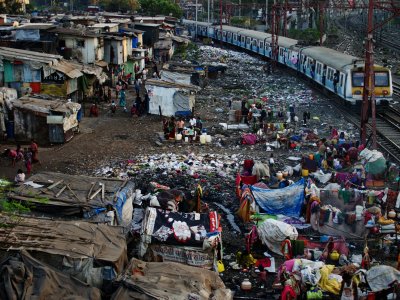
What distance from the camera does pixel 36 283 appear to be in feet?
24.2

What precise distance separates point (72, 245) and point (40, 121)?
10.5 meters

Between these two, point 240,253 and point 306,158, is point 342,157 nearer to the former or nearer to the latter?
point 306,158

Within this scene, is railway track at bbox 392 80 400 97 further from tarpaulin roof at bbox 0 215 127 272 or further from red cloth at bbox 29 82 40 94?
tarpaulin roof at bbox 0 215 127 272

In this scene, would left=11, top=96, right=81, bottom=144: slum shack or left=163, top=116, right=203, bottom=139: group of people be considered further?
left=163, top=116, right=203, bottom=139: group of people

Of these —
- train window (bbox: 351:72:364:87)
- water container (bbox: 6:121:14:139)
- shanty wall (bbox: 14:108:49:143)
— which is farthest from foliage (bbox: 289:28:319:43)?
water container (bbox: 6:121:14:139)

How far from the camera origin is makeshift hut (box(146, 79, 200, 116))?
22.5 m

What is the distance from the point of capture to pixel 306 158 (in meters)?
16.1

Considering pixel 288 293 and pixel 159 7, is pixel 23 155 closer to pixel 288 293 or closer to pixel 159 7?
pixel 288 293

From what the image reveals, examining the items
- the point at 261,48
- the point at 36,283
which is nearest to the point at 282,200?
the point at 36,283

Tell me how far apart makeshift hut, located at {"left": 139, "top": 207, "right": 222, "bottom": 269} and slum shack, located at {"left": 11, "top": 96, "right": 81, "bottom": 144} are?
9.03m

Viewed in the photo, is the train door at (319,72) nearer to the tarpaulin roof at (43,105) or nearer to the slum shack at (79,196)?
the tarpaulin roof at (43,105)

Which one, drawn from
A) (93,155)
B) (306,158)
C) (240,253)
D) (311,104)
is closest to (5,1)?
(311,104)

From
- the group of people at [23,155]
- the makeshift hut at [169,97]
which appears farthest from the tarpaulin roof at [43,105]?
the makeshift hut at [169,97]

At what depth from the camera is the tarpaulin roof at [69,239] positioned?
27.1ft
